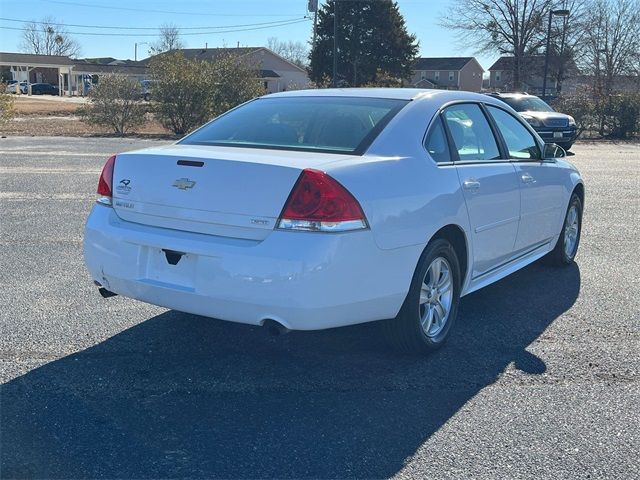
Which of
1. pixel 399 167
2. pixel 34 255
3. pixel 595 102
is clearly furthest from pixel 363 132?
pixel 595 102

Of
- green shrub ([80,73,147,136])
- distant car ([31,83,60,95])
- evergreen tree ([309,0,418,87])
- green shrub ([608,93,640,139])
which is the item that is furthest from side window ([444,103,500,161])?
distant car ([31,83,60,95])

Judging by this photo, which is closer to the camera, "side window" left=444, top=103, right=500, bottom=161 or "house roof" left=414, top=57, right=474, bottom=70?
"side window" left=444, top=103, right=500, bottom=161

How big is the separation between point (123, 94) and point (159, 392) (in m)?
22.4

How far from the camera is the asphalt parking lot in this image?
3.16 meters

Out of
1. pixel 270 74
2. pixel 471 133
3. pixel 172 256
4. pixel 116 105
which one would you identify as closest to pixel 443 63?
pixel 270 74

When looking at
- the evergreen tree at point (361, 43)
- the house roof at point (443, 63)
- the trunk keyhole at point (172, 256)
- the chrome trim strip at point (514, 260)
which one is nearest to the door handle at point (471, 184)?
the chrome trim strip at point (514, 260)

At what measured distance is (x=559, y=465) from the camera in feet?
10.4

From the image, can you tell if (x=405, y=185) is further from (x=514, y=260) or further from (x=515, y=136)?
(x=515, y=136)

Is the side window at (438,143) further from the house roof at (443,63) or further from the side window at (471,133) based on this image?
the house roof at (443,63)

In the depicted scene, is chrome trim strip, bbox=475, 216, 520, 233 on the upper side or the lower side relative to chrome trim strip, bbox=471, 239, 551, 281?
upper

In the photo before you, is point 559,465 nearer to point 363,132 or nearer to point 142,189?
point 363,132

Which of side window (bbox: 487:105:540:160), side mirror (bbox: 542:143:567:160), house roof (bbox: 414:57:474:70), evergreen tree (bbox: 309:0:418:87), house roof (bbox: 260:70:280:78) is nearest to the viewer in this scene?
side window (bbox: 487:105:540:160)

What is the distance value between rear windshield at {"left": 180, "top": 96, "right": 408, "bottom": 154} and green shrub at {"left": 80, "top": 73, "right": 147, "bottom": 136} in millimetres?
20644

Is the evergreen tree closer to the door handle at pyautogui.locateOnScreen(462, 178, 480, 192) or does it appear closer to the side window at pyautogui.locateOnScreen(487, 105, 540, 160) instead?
the side window at pyautogui.locateOnScreen(487, 105, 540, 160)
